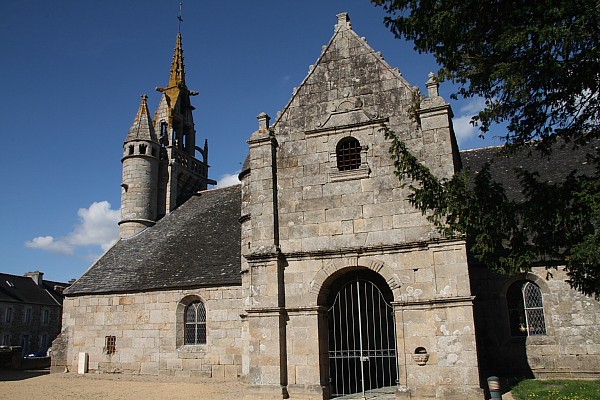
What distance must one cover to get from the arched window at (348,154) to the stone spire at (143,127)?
15929 millimetres

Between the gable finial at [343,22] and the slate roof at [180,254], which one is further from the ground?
the gable finial at [343,22]

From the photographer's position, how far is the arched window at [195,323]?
60.4 feet

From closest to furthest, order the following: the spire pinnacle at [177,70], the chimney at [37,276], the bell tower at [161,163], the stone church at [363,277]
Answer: the stone church at [363,277], the bell tower at [161,163], the spire pinnacle at [177,70], the chimney at [37,276]

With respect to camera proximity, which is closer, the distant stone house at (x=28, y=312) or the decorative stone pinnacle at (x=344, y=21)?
the decorative stone pinnacle at (x=344, y=21)

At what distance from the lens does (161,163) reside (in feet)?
88.2

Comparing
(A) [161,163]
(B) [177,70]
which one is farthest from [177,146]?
(B) [177,70]

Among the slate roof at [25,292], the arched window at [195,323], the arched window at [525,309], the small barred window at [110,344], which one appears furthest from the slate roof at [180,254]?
the slate roof at [25,292]

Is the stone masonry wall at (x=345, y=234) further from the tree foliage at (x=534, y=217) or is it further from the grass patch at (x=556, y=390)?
the tree foliage at (x=534, y=217)

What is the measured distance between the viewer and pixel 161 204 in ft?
85.2

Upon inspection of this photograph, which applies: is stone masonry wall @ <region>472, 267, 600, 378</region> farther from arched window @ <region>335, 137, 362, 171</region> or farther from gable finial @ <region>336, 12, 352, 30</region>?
gable finial @ <region>336, 12, 352, 30</region>

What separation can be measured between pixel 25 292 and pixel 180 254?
2664cm

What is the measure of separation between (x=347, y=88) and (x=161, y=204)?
1561cm

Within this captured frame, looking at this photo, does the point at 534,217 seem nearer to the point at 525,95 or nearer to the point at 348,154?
the point at 525,95

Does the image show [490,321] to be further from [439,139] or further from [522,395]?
[439,139]
